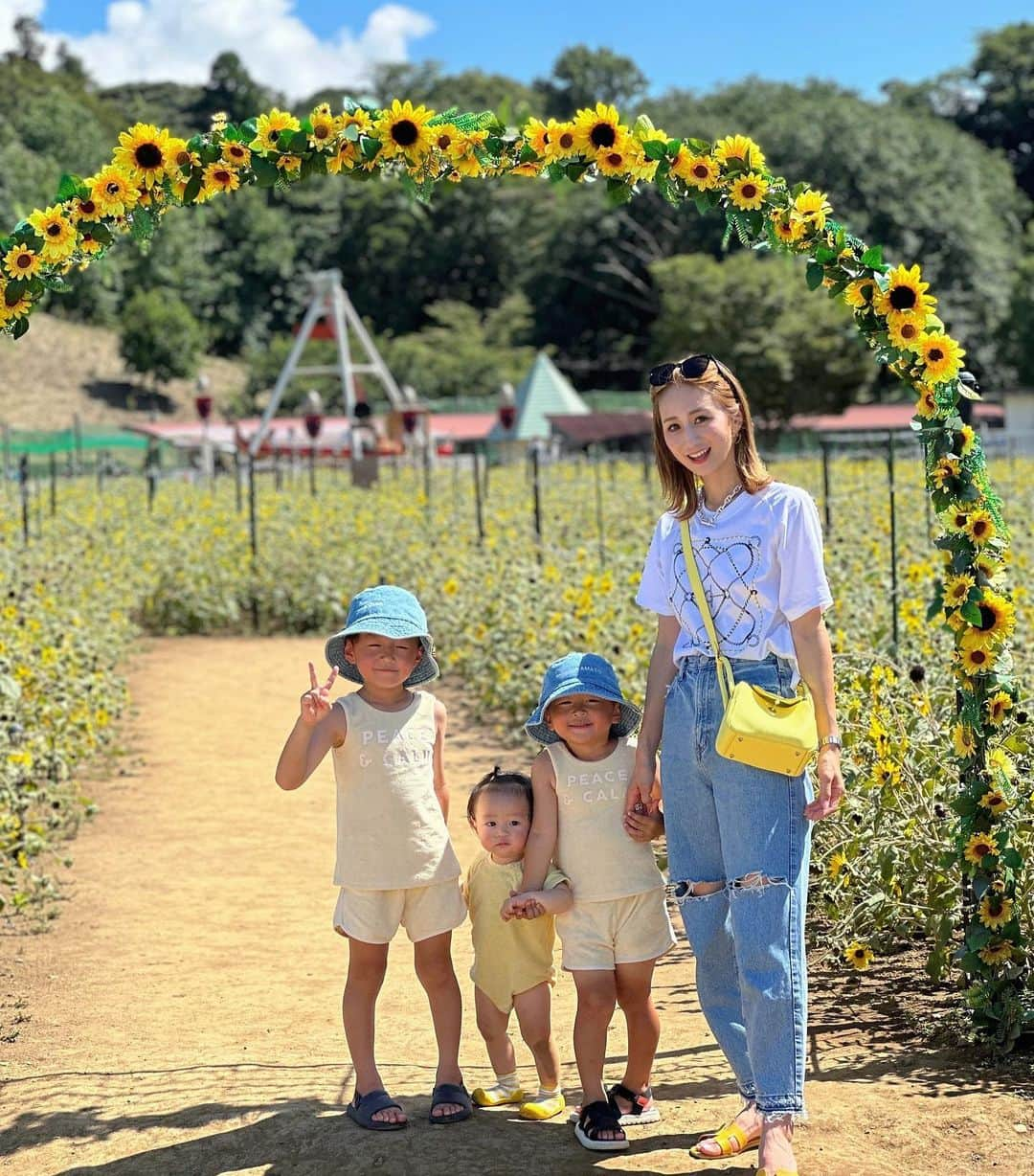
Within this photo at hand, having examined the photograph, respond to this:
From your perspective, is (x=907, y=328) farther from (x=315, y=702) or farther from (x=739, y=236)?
(x=315, y=702)

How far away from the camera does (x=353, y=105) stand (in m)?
4.26

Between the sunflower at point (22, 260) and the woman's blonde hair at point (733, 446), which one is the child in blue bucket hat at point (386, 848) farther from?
the sunflower at point (22, 260)

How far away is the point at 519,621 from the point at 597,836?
6721mm

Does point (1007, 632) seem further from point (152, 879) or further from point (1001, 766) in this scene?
point (152, 879)

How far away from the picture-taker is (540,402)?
45312mm

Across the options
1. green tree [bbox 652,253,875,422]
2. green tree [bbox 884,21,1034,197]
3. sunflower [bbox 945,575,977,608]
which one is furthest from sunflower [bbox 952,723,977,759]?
green tree [bbox 884,21,1034,197]

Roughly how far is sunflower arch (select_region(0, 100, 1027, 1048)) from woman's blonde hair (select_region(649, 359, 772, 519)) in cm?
77

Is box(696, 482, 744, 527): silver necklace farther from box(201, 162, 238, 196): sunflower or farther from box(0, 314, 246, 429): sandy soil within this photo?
box(0, 314, 246, 429): sandy soil

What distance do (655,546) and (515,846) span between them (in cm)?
73

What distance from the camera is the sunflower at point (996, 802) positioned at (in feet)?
13.2

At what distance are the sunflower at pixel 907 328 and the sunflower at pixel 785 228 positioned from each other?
323 mm

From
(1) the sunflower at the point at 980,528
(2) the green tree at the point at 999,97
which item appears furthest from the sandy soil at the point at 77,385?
(1) the sunflower at the point at 980,528

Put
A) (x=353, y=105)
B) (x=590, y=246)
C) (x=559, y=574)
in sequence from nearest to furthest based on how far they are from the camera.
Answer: (x=353, y=105) → (x=559, y=574) → (x=590, y=246)

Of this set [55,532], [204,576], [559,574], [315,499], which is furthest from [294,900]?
[315,499]
